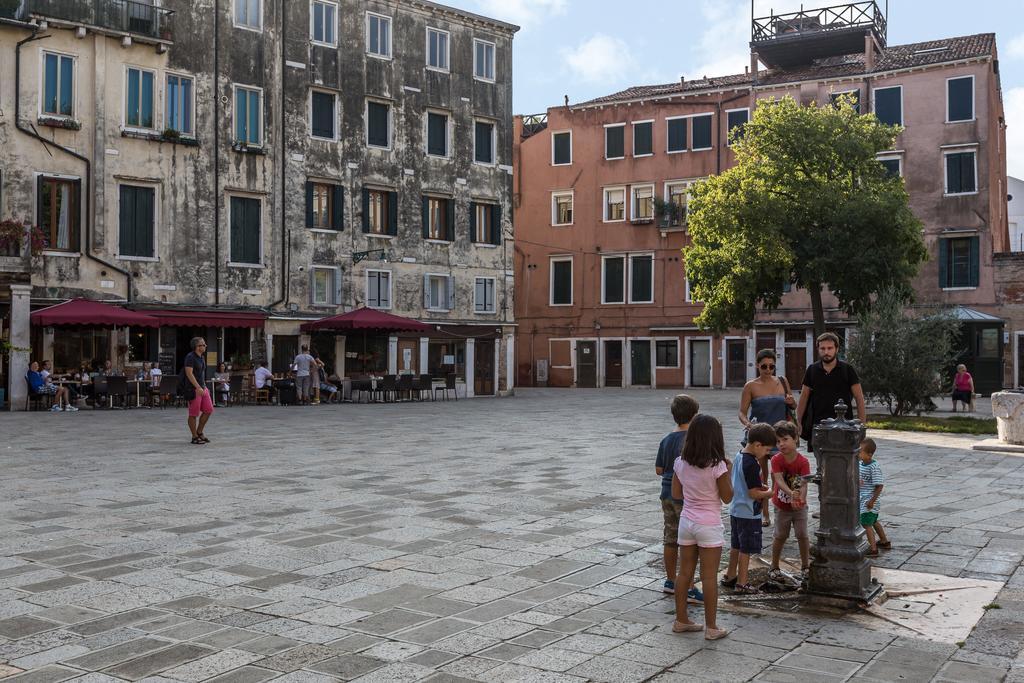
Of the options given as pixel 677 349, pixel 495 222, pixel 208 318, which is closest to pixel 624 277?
pixel 677 349

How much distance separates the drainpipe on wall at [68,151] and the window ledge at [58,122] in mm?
347

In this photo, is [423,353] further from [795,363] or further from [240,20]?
[795,363]

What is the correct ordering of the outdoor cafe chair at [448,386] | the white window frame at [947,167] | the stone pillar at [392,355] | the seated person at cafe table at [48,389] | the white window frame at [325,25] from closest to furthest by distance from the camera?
the seated person at cafe table at [48,389], the white window frame at [325,25], the stone pillar at [392,355], the outdoor cafe chair at [448,386], the white window frame at [947,167]

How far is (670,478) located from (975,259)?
3607 cm

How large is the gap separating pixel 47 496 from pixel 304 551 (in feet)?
12.5

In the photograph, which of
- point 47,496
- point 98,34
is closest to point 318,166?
point 98,34

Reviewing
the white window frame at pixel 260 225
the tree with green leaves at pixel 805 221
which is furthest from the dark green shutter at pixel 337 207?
the tree with green leaves at pixel 805 221

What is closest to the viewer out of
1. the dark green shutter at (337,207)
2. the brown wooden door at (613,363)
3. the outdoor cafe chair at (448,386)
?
the dark green shutter at (337,207)

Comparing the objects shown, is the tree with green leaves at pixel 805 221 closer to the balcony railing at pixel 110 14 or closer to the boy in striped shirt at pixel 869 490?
the balcony railing at pixel 110 14

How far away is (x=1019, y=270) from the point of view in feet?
124

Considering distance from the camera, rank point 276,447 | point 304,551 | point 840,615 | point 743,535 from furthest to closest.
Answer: point 276,447 → point 304,551 → point 743,535 → point 840,615

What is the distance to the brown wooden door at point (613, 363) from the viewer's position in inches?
1791

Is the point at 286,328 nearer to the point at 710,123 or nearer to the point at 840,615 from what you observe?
the point at 710,123

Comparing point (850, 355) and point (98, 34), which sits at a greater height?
point (98, 34)
